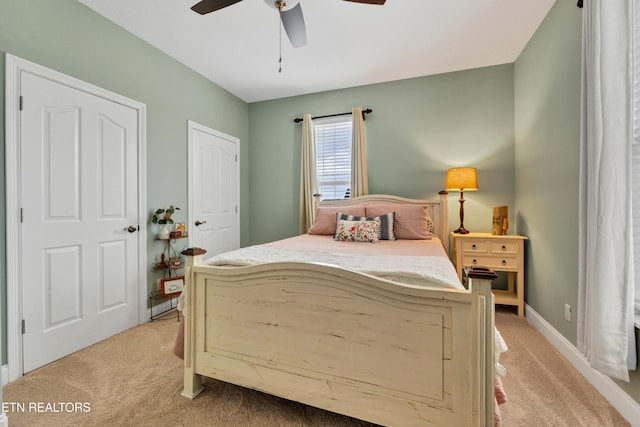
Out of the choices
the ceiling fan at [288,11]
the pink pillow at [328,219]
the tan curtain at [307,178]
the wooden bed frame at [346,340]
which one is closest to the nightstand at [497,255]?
the pink pillow at [328,219]

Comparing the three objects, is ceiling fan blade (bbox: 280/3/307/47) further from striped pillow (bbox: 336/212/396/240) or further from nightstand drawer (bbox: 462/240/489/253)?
nightstand drawer (bbox: 462/240/489/253)

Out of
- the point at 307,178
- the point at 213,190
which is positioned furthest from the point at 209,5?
the point at 307,178

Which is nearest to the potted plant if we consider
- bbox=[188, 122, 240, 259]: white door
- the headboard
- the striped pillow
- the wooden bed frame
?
bbox=[188, 122, 240, 259]: white door

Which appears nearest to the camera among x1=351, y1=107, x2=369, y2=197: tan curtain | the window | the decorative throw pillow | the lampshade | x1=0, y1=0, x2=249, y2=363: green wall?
x1=0, y1=0, x2=249, y2=363: green wall

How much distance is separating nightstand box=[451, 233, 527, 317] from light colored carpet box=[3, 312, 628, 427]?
0.73m

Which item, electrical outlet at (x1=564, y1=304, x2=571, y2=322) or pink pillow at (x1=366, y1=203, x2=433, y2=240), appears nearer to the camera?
electrical outlet at (x1=564, y1=304, x2=571, y2=322)

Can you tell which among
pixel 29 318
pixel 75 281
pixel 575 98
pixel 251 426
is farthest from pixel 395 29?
pixel 29 318

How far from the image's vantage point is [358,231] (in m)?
2.62

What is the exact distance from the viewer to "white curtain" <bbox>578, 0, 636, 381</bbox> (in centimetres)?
135

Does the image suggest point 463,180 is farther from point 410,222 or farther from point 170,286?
point 170,286

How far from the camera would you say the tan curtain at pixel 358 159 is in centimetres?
348

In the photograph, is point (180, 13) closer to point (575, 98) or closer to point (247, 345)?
point (247, 345)

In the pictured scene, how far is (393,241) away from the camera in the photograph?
8.66ft

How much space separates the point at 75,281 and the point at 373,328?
2234mm
